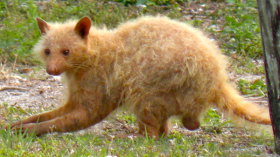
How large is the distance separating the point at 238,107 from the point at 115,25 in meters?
3.58

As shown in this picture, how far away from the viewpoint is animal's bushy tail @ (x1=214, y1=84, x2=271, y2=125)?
15.3 ft

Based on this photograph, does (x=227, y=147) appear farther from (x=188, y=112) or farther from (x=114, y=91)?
(x=114, y=91)

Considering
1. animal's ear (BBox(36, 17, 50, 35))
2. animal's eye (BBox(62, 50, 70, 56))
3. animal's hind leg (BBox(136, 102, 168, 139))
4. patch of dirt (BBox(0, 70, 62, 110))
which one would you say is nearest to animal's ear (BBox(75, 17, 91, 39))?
animal's eye (BBox(62, 50, 70, 56))

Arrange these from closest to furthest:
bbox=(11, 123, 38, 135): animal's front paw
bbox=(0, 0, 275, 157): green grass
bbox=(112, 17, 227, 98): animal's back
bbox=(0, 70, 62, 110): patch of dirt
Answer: bbox=(0, 0, 275, 157): green grass < bbox=(112, 17, 227, 98): animal's back < bbox=(11, 123, 38, 135): animal's front paw < bbox=(0, 70, 62, 110): patch of dirt

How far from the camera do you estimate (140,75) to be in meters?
4.59

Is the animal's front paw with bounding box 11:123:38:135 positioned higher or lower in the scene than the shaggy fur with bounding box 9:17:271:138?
lower

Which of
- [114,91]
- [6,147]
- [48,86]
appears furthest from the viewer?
[48,86]

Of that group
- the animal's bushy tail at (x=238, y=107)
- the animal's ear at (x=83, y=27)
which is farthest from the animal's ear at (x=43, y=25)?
the animal's bushy tail at (x=238, y=107)

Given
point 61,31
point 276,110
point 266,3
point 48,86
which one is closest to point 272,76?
point 276,110

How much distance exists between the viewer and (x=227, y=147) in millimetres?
4469

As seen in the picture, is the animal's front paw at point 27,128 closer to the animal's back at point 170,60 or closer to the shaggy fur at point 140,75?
the shaggy fur at point 140,75

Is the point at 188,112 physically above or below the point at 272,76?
below

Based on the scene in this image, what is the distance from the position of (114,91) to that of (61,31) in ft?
2.55

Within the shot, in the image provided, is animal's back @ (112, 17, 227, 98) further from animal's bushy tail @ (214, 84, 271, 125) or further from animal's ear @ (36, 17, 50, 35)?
animal's ear @ (36, 17, 50, 35)
